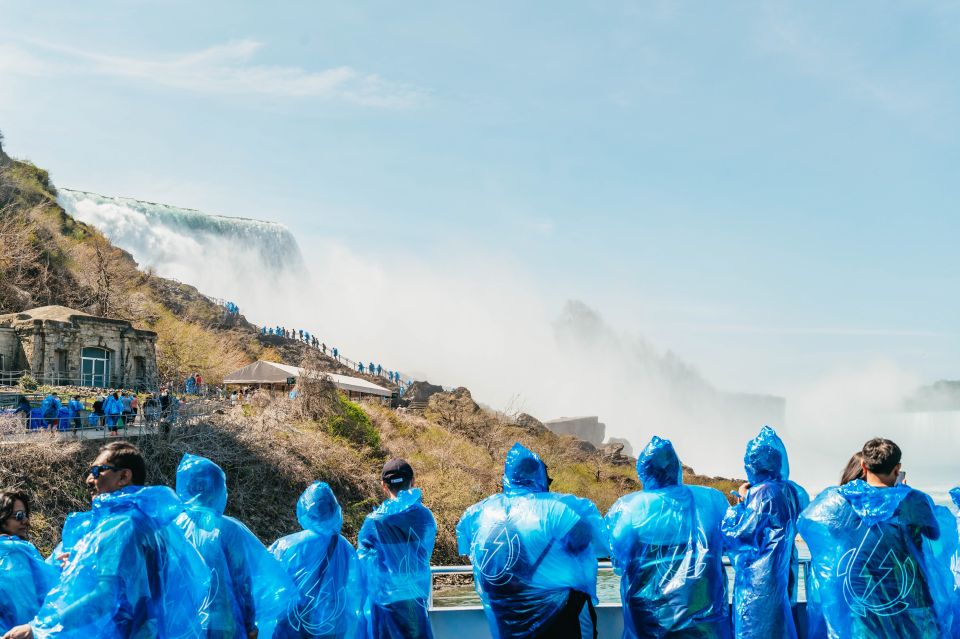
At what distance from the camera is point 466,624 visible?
5902 millimetres

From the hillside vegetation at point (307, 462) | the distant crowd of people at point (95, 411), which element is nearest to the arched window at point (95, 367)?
the distant crowd of people at point (95, 411)

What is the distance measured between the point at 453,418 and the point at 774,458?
104ft

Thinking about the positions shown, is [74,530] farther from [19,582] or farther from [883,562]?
[883,562]

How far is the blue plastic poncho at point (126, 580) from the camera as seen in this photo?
353 centimetres

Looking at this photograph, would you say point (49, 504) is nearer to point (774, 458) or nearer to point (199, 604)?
point (199, 604)

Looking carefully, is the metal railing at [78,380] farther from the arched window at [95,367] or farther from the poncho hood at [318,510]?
the poncho hood at [318,510]

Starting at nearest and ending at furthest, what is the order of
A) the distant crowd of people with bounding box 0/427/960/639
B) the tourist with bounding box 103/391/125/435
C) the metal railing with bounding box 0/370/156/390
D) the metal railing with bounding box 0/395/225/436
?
the distant crowd of people with bounding box 0/427/960/639
the metal railing with bounding box 0/395/225/436
the tourist with bounding box 103/391/125/435
the metal railing with bounding box 0/370/156/390

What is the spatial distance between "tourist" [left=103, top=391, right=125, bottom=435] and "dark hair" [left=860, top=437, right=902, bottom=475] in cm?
1842

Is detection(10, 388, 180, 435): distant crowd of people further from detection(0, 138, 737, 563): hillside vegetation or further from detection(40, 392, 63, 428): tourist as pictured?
detection(0, 138, 737, 563): hillside vegetation

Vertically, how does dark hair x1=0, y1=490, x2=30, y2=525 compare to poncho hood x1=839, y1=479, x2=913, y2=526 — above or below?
above

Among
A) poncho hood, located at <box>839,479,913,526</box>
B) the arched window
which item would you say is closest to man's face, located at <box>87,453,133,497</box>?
poncho hood, located at <box>839,479,913,526</box>

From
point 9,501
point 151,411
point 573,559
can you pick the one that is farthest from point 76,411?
point 573,559

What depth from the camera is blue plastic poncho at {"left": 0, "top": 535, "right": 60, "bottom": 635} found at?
4129 millimetres

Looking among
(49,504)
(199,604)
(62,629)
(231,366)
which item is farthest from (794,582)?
(231,366)
